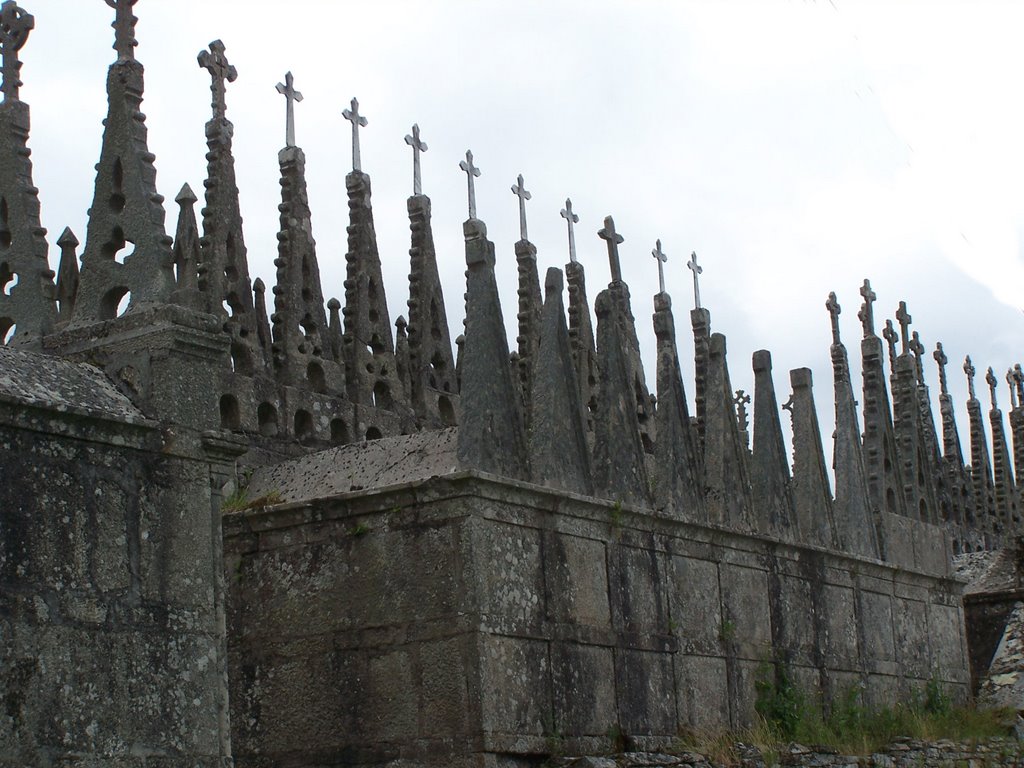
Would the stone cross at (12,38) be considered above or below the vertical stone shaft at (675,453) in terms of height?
above

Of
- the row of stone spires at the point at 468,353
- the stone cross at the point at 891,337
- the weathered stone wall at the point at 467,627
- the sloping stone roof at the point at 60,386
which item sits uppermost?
the stone cross at the point at 891,337

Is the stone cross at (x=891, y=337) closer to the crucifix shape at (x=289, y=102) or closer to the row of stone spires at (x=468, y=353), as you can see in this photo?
the row of stone spires at (x=468, y=353)

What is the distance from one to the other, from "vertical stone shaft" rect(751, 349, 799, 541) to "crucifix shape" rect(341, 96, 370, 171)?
4866 millimetres

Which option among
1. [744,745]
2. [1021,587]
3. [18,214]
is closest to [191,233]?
[18,214]

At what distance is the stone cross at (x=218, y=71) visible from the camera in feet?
46.3

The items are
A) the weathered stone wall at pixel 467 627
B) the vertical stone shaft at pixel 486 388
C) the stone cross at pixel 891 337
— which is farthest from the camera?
the stone cross at pixel 891 337

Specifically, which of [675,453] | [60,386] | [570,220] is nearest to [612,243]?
[570,220]

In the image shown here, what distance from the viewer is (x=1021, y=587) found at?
16.5 m

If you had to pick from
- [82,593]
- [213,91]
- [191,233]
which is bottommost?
[82,593]

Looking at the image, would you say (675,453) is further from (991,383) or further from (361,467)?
(991,383)

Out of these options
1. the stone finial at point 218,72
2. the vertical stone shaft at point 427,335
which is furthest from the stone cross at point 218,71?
the vertical stone shaft at point 427,335

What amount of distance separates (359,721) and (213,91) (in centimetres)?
689

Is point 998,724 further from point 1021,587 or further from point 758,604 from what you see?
point 1021,587

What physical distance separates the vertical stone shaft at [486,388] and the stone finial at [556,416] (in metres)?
0.25
